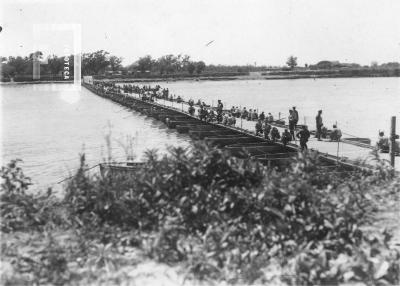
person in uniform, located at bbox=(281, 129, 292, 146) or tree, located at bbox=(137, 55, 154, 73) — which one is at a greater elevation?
tree, located at bbox=(137, 55, 154, 73)

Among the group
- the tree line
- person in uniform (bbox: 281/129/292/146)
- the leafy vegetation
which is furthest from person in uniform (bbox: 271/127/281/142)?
the tree line

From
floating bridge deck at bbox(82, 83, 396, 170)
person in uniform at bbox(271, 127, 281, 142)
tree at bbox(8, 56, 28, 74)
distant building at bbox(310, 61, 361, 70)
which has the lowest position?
floating bridge deck at bbox(82, 83, 396, 170)

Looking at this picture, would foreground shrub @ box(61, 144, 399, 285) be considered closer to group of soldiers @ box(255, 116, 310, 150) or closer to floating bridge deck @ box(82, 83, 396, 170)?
floating bridge deck @ box(82, 83, 396, 170)

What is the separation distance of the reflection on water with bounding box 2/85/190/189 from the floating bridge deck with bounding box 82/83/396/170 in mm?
1044

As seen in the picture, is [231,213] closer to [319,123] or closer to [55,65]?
[319,123]

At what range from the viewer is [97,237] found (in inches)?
227

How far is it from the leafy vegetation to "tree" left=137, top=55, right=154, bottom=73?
17143 centimetres

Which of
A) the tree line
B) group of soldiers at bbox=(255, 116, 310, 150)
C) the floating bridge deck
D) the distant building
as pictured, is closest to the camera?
the floating bridge deck

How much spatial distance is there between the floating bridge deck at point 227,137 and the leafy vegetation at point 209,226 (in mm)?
777

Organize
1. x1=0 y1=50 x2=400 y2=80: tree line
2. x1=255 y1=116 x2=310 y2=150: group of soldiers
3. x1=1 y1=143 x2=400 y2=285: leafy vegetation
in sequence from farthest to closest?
x1=0 y1=50 x2=400 y2=80: tree line < x1=255 y1=116 x2=310 y2=150: group of soldiers < x1=1 y1=143 x2=400 y2=285: leafy vegetation

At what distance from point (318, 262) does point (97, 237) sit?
106 inches

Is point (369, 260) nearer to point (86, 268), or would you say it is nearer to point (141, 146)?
point (86, 268)

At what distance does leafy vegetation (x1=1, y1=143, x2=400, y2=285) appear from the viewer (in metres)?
4.93

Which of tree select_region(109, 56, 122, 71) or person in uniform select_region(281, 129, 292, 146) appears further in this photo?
tree select_region(109, 56, 122, 71)
